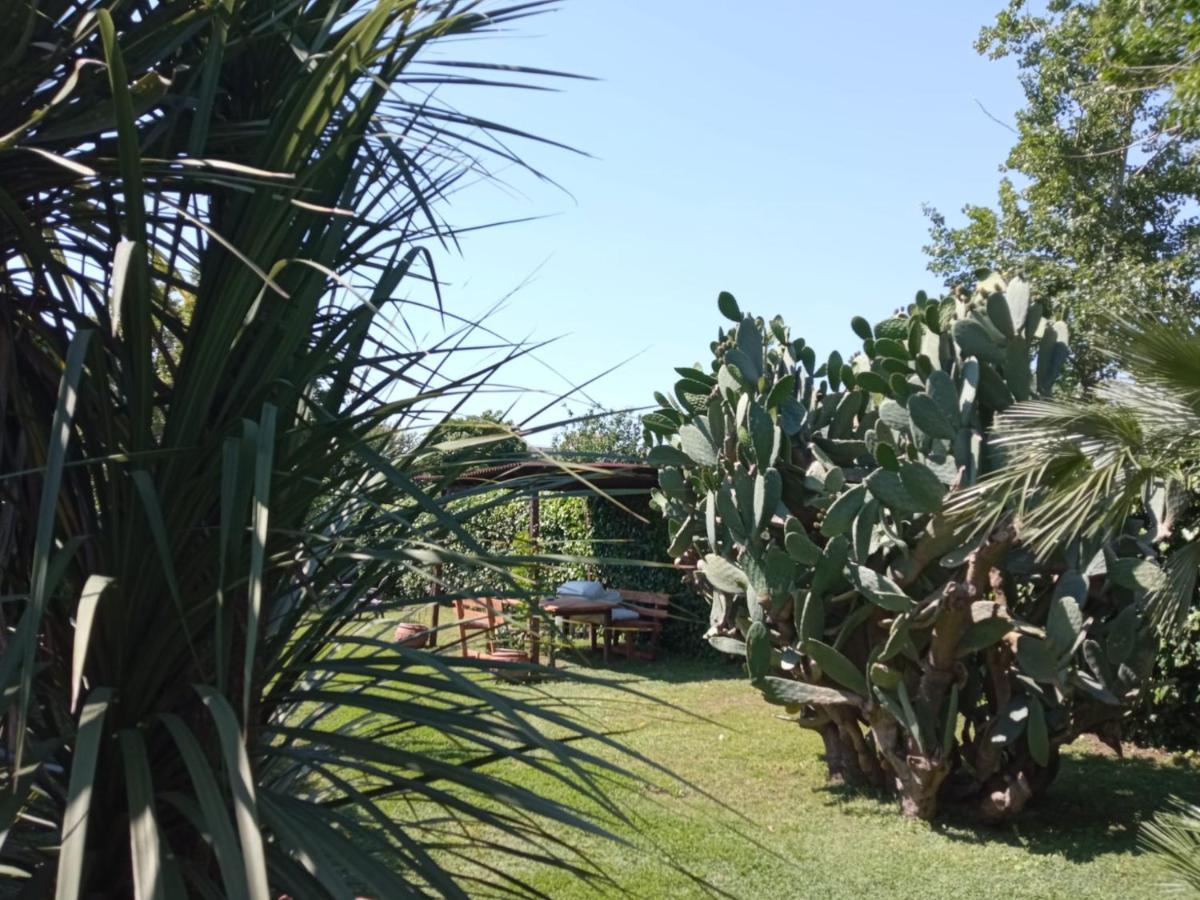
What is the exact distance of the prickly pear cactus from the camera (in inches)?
232

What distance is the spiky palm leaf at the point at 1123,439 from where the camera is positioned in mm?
3881

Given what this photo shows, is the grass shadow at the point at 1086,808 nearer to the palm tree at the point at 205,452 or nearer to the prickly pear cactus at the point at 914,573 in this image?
the prickly pear cactus at the point at 914,573

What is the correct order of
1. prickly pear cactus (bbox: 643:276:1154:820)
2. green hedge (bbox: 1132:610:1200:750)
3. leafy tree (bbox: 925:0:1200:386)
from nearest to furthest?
prickly pear cactus (bbox: 643:276:1154:820) < green hedge (bbox: 1132:610:1200:750) < leafy tree (bbox: 925:0:1200:386)

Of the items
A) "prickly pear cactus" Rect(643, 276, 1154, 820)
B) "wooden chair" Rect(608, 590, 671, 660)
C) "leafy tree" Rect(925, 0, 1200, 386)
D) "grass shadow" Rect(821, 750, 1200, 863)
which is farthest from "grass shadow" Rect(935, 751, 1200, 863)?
"leafy tree" Rect(925, 0, 1200, 386)

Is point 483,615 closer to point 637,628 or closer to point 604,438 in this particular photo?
point 637,628

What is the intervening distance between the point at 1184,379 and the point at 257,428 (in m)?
3.54

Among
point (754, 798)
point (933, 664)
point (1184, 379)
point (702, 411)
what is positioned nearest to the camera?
point (1184, 379)

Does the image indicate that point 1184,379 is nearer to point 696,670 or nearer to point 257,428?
point 257,428

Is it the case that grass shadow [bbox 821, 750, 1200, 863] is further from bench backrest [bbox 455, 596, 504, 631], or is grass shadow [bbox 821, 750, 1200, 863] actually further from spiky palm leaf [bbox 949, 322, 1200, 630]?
bench backrest [bbox 455, 596, 504, 631]

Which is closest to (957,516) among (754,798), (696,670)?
Answer: (754,798)

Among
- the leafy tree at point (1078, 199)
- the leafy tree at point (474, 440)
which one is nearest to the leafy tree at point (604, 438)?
the leafy tree at point (474, 440)

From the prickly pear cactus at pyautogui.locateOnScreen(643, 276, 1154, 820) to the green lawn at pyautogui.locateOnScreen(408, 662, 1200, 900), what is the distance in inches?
12.7

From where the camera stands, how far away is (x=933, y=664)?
620 cm

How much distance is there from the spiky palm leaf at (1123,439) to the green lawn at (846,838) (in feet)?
4.96
